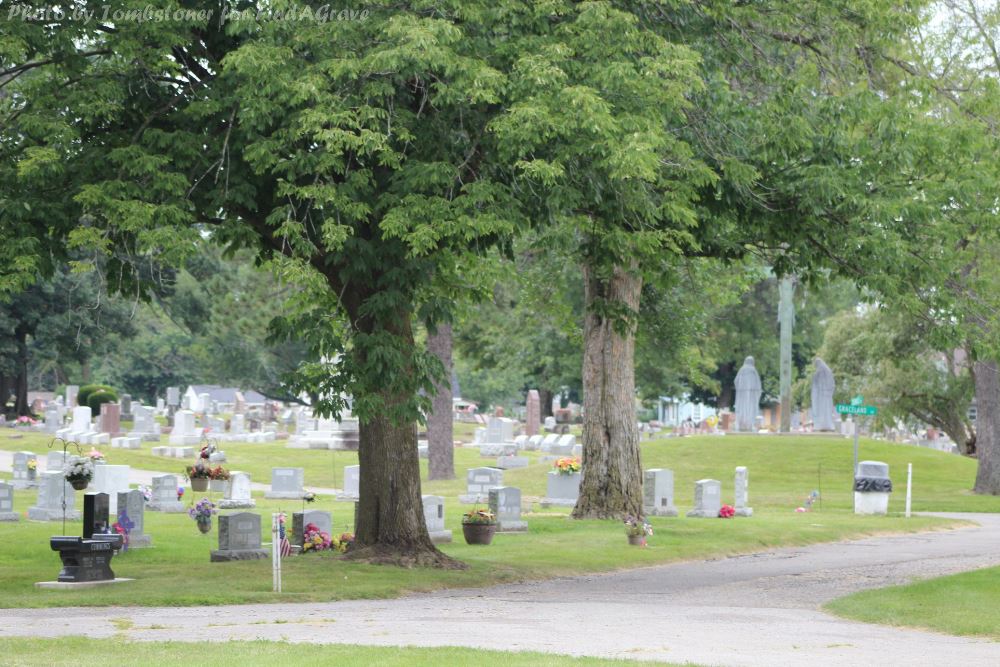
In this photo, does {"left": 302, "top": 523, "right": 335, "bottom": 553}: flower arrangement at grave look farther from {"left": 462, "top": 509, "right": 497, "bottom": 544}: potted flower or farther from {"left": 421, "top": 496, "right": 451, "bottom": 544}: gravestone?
{"left": 462, "top": 509, "right": 497, "bottom": 544}: potted flower

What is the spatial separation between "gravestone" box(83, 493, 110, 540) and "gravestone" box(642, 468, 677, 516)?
44.5ft

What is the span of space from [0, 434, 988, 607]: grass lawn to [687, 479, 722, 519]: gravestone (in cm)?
111

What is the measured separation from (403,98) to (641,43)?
2.91 m

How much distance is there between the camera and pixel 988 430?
39438 millimetres

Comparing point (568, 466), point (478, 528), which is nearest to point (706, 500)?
point (568, 466)

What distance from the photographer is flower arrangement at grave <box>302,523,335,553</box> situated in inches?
802

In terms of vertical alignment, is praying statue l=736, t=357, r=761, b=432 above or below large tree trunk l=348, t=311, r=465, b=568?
above

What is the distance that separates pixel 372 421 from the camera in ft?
61.5

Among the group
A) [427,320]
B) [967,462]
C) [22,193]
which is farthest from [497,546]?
[967,462]

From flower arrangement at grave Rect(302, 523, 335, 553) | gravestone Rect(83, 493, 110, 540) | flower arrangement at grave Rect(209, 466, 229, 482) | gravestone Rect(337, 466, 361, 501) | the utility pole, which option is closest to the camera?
gravestone Rect(83, 493, 110, 540)

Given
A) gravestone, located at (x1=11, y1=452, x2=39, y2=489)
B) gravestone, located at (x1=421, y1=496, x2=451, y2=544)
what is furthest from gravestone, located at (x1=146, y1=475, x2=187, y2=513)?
gravestone, located at (x1=421, y1=496, x2=451, y2=544)

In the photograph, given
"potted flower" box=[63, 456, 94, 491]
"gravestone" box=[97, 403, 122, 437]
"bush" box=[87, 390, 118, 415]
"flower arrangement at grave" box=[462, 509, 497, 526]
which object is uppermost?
"bush" box=[87, 390, 118, 415]

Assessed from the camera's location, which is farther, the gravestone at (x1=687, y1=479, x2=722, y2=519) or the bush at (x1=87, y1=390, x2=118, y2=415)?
the bush at (x1=87, y1=390, x2=118, y2=415)

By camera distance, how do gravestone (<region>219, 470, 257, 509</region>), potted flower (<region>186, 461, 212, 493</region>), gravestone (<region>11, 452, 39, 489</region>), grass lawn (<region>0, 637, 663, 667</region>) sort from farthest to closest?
gravestone (<region>11, 452, 39, 489</region>) → potted flower (<region>186, 461, 212, 493</region>) → gravestone (<region>219, 470, 257, 509</region>) → grass lawn (<region>0, 637, 663, 667</region>)
